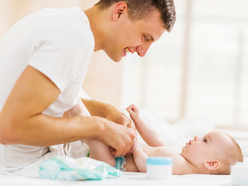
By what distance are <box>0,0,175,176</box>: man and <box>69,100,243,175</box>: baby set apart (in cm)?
6

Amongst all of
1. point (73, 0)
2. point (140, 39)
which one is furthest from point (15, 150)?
point (73, 0)

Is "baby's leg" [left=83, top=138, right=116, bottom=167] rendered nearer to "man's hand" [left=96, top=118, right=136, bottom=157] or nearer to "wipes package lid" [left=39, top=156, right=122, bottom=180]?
"man's hand" [left=96, top=118, right=136, bottom=157]

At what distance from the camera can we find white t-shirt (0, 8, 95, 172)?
127 centimetres

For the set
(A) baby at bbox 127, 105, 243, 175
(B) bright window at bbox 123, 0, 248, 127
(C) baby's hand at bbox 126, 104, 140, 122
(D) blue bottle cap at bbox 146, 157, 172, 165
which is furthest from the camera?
(B) bright window at bbox 123, 0, 248, 127

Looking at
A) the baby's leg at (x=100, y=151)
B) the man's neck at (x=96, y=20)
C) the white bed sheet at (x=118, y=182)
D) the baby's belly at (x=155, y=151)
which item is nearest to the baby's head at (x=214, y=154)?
the baby's belly at (x=155, y=151)

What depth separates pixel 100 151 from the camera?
1.53 m

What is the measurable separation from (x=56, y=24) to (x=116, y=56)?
38 cm

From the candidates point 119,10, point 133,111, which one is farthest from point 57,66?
point 133,111

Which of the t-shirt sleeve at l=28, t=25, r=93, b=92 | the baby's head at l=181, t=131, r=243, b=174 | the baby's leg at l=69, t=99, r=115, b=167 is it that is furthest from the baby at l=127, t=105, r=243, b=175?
the t-shirt sleeve at l=28, t=25, r=93, b=92

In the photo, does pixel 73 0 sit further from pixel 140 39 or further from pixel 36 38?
pixel 36 38

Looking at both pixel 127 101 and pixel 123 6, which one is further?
pixel 127 101

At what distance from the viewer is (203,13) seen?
14.4 feet

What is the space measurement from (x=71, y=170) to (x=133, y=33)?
665mm

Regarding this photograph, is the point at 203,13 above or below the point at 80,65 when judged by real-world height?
above
